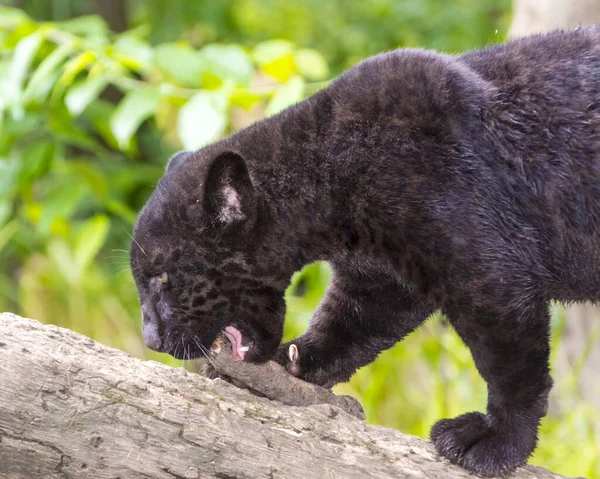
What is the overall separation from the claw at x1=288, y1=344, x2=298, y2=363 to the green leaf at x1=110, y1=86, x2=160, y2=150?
1099mm

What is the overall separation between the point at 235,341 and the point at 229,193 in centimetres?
49

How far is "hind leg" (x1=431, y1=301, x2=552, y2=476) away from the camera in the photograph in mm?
2525

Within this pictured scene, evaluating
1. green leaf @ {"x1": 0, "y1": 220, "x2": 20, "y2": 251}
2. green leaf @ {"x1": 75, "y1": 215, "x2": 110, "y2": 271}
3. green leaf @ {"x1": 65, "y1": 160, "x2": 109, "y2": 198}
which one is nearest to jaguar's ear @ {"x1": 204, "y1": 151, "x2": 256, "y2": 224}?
green leaf @ {"x1": 75, "y1": 215, "x2": 110, "y2": 271}

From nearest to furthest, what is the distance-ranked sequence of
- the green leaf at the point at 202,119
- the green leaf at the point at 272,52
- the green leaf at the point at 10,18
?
the green leaf at the point at 202,119 → the green leaf at the point at 272,52 → the green leaf at the point at 10,18

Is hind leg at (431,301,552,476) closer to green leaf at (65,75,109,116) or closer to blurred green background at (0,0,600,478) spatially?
blurred green background at (0,0,600,478)

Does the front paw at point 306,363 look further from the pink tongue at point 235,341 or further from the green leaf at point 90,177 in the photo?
the green leaf at point 90,177

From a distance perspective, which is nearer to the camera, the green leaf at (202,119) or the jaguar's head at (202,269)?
the jaguar's head at (202,269)

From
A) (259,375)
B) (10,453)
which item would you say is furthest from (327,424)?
(10,453)

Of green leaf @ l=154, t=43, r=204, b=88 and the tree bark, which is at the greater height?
green leaf @ l=154, t=43, r=204, b=88

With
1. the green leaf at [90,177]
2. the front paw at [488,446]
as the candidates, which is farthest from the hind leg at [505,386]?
the green leaf at [90,177]

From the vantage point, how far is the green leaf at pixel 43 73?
3.53 m

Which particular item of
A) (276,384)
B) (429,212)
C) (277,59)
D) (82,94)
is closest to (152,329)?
(276,384)

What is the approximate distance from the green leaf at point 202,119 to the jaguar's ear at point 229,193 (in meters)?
0.63

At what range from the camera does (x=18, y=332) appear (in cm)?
234
